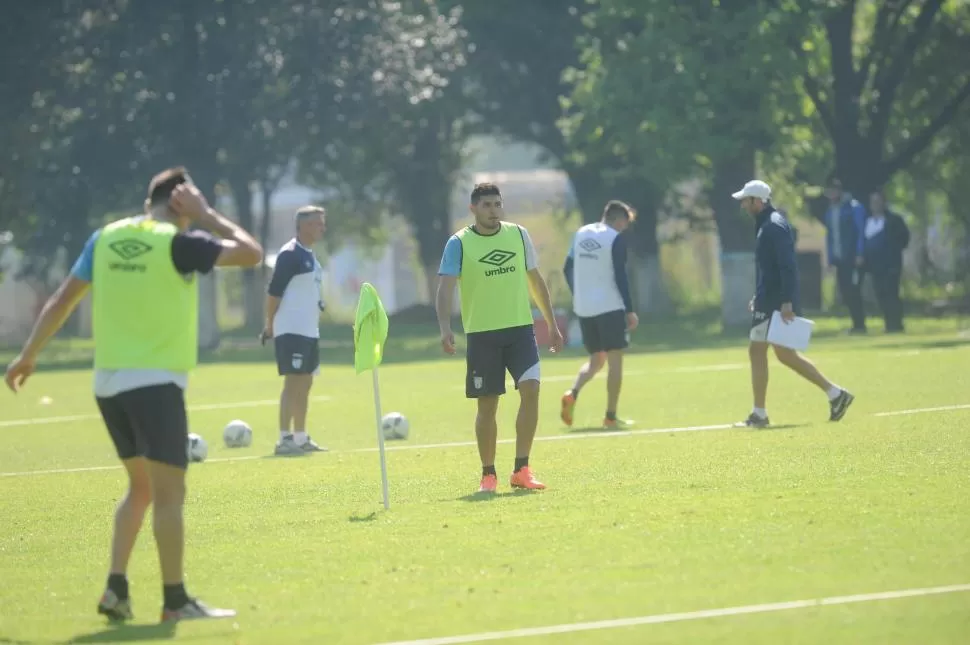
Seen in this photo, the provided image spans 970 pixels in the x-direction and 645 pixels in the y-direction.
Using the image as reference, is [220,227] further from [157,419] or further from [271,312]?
[271,312]

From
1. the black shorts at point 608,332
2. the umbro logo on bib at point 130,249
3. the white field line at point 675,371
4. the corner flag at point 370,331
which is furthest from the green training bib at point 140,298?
the white field line at point 675,371

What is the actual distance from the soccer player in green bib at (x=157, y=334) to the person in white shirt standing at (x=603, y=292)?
1004cm

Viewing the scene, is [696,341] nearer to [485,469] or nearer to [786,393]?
[786,393]

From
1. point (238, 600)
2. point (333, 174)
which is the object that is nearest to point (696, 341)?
point (333, 174)

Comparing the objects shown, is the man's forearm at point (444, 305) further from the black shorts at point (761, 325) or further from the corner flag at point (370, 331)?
the black shorts at point (761, 325)

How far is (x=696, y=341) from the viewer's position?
36.7 metres

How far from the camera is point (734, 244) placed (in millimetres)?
42719

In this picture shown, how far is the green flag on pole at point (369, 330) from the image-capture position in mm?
12859

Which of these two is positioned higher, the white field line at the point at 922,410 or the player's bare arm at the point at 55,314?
the player's bare arm at the point at 55,314

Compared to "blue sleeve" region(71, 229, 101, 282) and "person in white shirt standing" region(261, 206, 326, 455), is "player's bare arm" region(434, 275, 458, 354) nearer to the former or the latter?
"person in white shirt standing" region(261, 206, 326, 455)

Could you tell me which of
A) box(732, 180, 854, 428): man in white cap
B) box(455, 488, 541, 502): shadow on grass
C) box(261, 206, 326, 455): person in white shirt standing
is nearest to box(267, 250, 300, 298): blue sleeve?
box(261, 206, 326, 455): person in white shirt standing

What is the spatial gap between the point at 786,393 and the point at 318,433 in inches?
217

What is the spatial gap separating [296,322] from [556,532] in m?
7.27

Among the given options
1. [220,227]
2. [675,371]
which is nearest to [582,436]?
[220,227]
